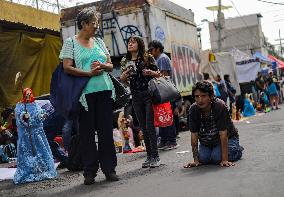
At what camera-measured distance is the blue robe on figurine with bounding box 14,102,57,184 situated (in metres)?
5.89

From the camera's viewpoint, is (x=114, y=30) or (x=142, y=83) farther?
(x=114, y=30)

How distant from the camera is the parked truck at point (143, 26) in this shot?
1058cm

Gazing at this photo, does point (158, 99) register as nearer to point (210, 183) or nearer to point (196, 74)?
point (210, 183)

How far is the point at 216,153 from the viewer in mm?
5355

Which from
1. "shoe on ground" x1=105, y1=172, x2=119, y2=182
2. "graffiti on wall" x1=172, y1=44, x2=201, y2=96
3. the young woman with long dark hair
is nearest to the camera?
"shoe on ground" x1=105, y1=172, x2=119, y2=182

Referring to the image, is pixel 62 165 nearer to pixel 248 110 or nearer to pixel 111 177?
pixel 111 177

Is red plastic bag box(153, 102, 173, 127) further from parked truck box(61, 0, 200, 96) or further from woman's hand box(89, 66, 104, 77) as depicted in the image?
parked truck box(61, 0, 200, 96)

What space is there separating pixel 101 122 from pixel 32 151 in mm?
1372

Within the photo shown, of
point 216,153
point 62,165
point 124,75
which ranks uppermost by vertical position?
point 124,75

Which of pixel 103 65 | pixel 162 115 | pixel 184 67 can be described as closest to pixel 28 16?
pixel 184 67

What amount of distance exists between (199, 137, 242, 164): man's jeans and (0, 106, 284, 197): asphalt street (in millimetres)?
127

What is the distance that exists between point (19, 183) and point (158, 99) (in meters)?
2.03

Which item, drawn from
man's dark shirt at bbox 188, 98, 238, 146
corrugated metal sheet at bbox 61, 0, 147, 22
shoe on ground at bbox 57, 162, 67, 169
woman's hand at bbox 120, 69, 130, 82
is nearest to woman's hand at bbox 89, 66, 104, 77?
woman's hand at bbox 120, 69, 130, 82

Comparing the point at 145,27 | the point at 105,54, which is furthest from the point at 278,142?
the point at 145,27
